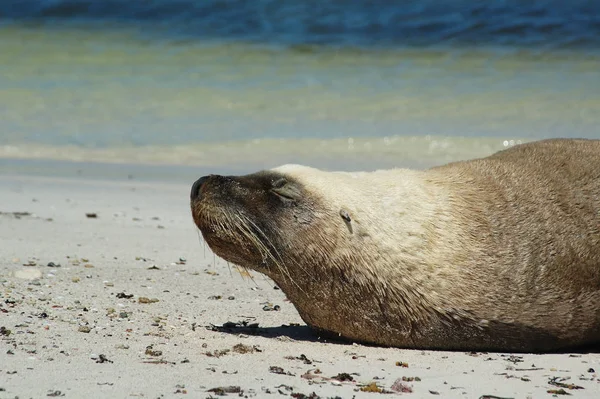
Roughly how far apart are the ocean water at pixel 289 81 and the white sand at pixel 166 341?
14.9 feet

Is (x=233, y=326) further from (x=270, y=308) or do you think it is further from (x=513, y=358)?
(x=513, y=358)

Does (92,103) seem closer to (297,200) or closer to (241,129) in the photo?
(241,129)

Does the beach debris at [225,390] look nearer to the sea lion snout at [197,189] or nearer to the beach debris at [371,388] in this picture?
the beach debris at [371,388]

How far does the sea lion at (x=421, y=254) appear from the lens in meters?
4.99

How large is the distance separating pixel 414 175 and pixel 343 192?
0.47 metres

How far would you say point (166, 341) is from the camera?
4812mm

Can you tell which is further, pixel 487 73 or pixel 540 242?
pixel 487 73

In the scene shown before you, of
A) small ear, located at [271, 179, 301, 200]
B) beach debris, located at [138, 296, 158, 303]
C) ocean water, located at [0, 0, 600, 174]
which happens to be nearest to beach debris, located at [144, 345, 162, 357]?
small ear, located at [271, 179, 301, 200]

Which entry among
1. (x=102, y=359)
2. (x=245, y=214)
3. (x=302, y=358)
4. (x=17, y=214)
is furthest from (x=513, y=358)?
(x=17, y=214)

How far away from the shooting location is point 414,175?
5.45m

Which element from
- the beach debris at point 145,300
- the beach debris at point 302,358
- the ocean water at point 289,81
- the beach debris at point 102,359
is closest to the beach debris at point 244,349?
the beach debris at point 302,358

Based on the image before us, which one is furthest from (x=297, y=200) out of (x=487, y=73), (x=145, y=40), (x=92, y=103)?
(x=145, y=40)

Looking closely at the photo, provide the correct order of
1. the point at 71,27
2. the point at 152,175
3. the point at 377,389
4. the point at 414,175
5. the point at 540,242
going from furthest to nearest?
the point at 71,27
the point at 152,175
the point at 414,175
the point at 540,242
the point at 377,389

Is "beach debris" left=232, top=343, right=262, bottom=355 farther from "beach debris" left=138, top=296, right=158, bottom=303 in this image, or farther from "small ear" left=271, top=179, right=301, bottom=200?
"beach debris" left=138, top=296, right=158, bottom=303
